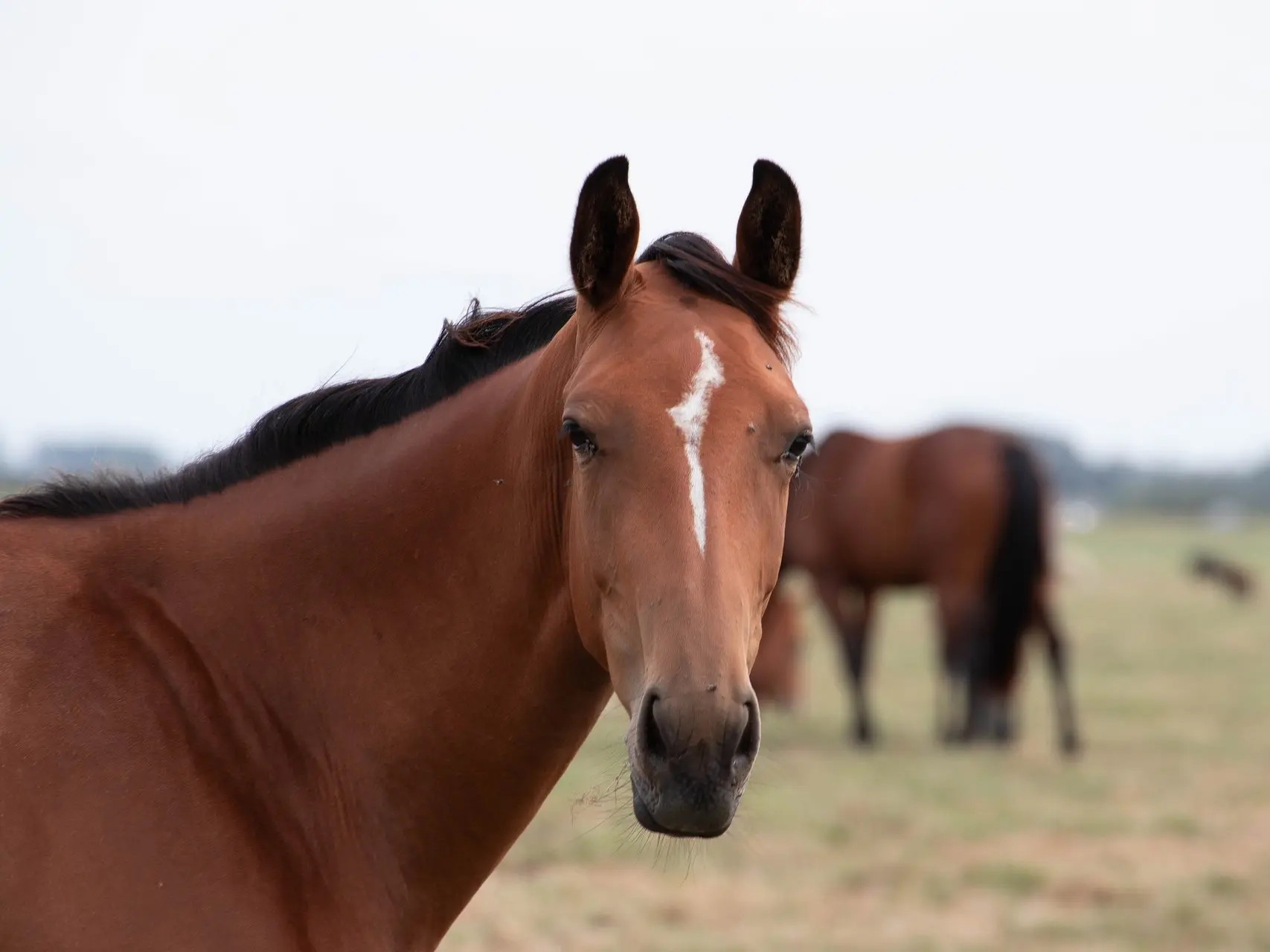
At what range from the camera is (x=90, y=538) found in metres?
2.57

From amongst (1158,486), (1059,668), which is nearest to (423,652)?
(1059,668)

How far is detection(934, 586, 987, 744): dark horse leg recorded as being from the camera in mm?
11336

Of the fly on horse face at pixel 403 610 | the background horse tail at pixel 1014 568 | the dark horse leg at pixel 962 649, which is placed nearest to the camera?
the fly on horse face at pixel 403 610

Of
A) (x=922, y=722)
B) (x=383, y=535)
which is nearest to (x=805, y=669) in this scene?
(x=922, y=722)

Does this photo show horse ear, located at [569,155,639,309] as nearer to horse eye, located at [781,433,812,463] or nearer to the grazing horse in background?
horse eye, located at [781,433,812,463]

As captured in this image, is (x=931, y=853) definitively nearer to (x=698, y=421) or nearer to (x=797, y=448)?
(x=797, y=448)

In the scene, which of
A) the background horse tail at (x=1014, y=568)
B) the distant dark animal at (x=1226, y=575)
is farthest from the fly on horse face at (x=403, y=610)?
the distant dark animal at (x=1226, y=575)

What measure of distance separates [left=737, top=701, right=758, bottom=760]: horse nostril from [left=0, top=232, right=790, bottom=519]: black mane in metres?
0.85

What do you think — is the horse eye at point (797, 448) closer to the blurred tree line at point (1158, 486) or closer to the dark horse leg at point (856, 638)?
the dark horse leg at point (856, 638)

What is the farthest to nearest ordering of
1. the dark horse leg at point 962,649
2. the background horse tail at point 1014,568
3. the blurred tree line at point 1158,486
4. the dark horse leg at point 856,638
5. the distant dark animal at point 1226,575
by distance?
the blurred tree line at point 1158,486 < the distant dark animal at point 1226,575 < the dark horse leg at point 856,638 < the dark horse leg at point 962,649 < the background horse tail at point 1014,568

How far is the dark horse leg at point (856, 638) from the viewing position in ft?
38.3

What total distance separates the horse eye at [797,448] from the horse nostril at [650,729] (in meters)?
0.58

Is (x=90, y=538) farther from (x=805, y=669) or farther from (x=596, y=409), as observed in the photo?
(x=805, y=669)

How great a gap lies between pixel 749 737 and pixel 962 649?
969 centimetres
